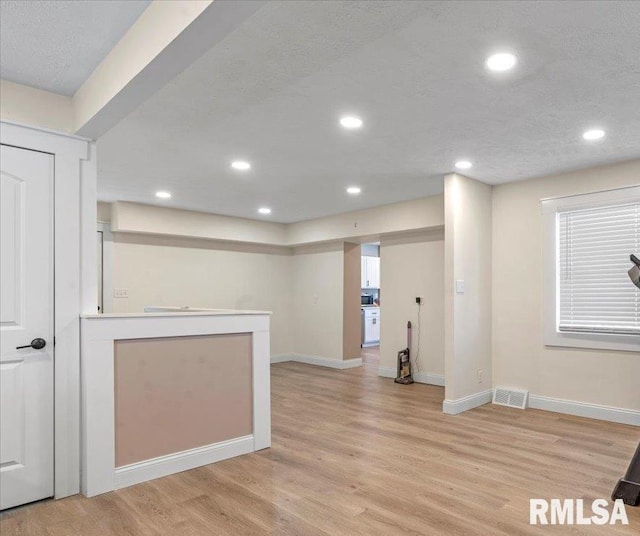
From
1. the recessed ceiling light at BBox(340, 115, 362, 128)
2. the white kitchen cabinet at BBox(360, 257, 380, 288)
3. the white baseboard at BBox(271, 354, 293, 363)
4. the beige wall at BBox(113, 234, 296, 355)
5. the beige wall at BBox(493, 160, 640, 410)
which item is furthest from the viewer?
the white kitchen cabinet at BBox(360, 257, 380, 288)

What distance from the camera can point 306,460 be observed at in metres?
3.37

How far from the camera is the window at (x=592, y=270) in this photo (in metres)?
4.31

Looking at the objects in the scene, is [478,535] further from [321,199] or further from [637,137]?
[321,199]

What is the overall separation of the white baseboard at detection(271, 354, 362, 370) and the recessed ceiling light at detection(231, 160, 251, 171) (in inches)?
156

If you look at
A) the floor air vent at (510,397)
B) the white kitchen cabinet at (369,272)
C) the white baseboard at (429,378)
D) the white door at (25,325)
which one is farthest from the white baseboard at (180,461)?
the white kitchen cabinet at (369,272)

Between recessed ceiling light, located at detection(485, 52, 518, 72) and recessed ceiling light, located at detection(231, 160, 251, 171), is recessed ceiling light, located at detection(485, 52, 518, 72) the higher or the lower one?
the higher one

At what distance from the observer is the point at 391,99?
3.01 m

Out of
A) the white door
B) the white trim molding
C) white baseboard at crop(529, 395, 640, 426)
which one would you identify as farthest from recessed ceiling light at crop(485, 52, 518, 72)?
white baseboard at crop(529, 395, 640, 426)

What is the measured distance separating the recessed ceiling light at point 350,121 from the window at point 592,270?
8.43 feet

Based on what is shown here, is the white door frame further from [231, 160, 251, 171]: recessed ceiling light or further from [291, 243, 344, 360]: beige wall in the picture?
[291, 243, 344, 360]: beige wall

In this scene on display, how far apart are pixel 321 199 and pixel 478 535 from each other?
455cm

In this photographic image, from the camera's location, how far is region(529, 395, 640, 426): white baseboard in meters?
4.28

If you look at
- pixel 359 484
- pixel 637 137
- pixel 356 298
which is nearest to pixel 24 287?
pixel 359 484

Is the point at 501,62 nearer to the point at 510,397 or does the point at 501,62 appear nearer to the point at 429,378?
the point at 510,397
